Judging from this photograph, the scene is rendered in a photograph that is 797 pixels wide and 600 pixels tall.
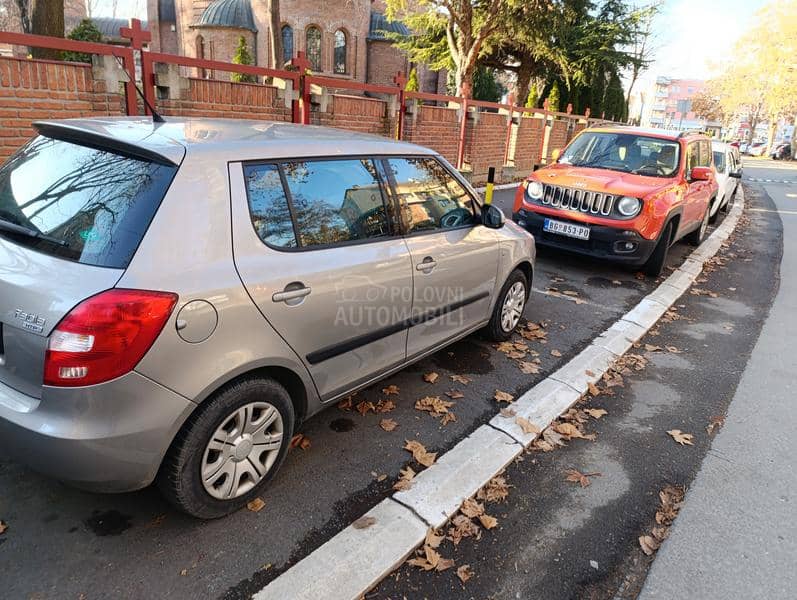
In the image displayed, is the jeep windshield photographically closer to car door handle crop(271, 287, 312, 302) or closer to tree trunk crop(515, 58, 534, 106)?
car door handle crop(271, 287, 312, 302)

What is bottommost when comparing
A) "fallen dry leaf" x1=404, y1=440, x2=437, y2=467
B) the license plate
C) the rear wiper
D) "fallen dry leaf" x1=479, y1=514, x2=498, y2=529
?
"fallen dry leaf" x1=479, y1=514, x2=498, y2=529

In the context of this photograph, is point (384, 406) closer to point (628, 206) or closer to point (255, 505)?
point (255, 505)

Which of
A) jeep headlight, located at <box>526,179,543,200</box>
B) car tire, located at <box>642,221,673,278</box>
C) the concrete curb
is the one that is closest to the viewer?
the concrete curb

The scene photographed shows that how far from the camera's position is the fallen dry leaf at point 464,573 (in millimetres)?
2372

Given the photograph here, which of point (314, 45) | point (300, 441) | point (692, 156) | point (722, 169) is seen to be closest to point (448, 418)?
point (300, 441)

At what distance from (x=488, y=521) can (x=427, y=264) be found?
1.55 meters

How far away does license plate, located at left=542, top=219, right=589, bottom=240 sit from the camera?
702 cm

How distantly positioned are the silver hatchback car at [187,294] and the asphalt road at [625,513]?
100 centimetres

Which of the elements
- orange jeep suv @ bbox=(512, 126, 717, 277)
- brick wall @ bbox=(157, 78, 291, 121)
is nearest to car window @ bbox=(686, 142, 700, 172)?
orange jeep suv @ bbox=(512, 126, 717, 277)

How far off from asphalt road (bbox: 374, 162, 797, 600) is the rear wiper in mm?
1942

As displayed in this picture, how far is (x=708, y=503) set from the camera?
2.97 m

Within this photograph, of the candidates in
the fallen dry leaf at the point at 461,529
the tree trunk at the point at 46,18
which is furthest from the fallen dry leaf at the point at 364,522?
the tree trunk at the point at 46,18

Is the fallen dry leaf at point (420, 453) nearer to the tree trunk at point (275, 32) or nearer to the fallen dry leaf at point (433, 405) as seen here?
the fallen dry leaf at point (433, 405)

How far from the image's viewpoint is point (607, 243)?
6949 mm
